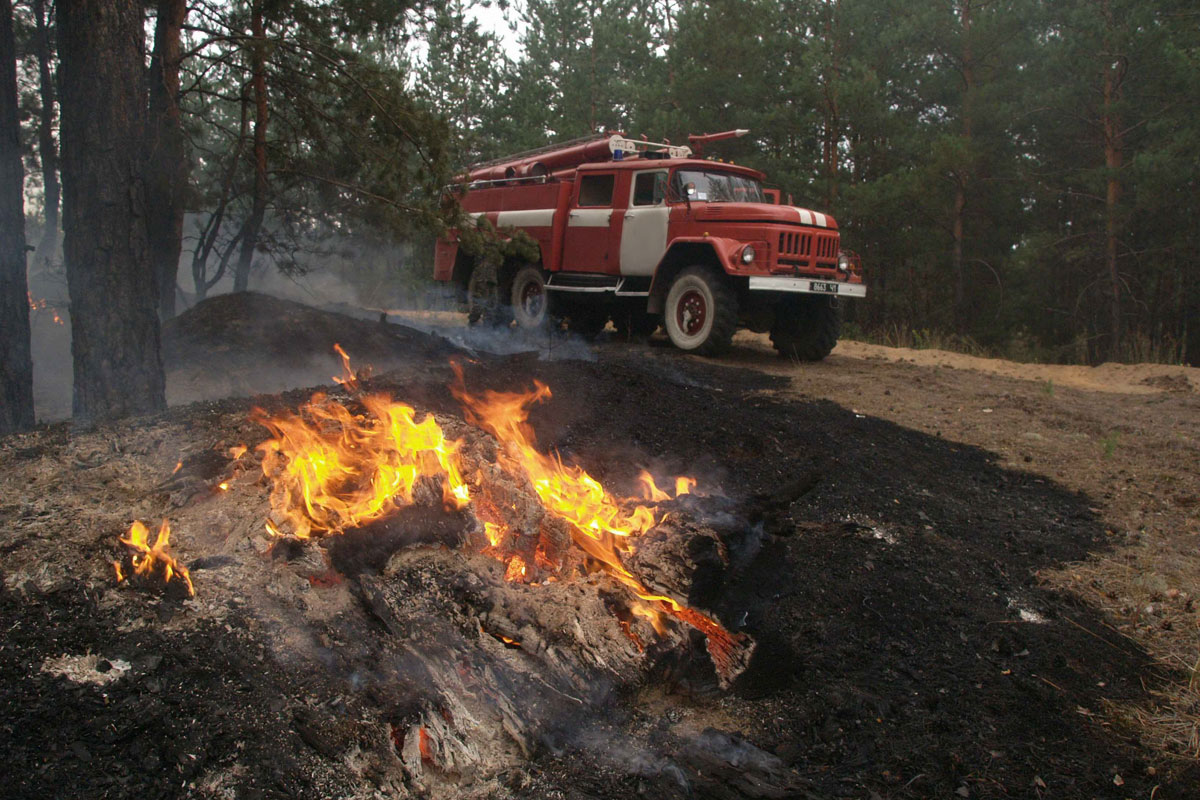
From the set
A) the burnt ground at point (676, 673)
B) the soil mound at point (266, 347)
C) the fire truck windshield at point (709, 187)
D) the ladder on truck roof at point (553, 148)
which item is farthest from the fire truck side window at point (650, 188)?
the burnt ground at point (676, 673)

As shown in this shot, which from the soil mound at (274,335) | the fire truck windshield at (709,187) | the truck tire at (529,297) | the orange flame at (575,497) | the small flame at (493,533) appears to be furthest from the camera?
the truck tire at (529,297)

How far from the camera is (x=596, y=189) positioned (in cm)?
1197

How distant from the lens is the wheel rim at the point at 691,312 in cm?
1079

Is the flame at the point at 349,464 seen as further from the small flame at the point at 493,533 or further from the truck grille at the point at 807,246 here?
the truck grille at the point at 807,246

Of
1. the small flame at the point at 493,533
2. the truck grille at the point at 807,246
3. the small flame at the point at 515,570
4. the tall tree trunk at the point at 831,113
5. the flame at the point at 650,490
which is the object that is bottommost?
the small flame at the point at 515,570

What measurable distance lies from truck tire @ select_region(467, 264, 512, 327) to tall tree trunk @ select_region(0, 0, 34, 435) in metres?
7.00

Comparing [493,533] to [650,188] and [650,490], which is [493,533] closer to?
[650,490]

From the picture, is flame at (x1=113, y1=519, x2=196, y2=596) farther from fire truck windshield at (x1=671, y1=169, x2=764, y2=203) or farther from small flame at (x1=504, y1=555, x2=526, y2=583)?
fire truck windshield at (x1=671, y1=169, x2=764, y2=203)

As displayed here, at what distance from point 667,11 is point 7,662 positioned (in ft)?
95.9

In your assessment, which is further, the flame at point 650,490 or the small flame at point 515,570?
the flame at point 650,490

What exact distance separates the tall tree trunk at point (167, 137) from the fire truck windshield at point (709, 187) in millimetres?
6021

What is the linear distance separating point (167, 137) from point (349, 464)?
748 cm

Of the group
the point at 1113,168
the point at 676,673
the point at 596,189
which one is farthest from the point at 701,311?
the point at 1113,168

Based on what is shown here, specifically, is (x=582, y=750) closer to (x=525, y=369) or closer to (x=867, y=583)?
(x=867, y=583)
